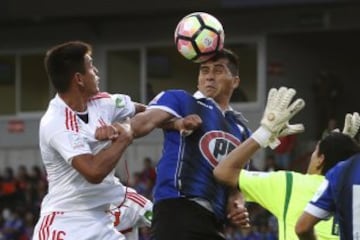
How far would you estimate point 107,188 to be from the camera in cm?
693

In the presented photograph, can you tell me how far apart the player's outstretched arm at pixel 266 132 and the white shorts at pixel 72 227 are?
0.84 metres

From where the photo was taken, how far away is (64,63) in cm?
680

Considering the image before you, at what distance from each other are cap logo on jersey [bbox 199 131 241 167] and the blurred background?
528 inches

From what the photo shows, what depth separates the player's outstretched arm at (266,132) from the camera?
6371 mm

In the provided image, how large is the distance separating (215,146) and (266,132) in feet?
2.69

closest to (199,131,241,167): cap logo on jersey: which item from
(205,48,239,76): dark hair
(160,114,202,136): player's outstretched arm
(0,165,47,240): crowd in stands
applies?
(160,114,202,136): player's outstretched arm

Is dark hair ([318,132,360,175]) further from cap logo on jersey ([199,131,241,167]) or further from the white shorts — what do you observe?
the white shorts

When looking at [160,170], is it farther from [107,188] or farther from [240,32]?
[240,32]

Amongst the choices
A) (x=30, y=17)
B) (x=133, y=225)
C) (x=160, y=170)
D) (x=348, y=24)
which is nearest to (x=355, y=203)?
(x=160, y=170)

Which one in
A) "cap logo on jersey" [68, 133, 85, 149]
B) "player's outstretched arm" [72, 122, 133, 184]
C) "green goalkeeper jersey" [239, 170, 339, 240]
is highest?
"cap logo on jersey" [68, 133, 85, 149]

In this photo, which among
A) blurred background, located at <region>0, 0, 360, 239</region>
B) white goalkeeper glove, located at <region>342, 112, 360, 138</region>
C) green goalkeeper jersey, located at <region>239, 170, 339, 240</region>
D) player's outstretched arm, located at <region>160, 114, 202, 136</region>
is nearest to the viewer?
green goalkeeper jersey, located at <region>239, 170, 339, 240</region>

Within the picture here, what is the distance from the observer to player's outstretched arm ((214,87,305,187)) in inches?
251

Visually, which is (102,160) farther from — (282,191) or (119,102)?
(282,191)

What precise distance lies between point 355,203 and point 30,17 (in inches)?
764
